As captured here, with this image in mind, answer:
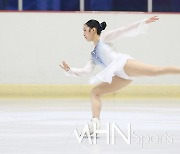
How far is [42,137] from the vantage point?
5922mm

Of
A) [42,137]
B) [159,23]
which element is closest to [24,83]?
[159,23]

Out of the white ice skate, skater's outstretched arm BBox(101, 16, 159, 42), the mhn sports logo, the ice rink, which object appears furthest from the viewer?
skater's outstretched arm BBox(101, 16, 159, 42)

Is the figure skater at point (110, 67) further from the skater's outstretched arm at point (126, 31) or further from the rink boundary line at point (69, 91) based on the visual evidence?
the rink boundary line at point (69, 91)

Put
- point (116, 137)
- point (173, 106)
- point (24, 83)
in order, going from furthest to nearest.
→ 1. point (24, 83)
2. point (173, 106)
3. point (116, 137)

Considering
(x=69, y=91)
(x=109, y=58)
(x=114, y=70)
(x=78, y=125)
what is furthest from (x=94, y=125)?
(x=69, y=91)

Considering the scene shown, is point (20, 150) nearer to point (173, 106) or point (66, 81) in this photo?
point (173, 106)

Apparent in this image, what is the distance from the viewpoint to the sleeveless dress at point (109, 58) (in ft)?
19.5

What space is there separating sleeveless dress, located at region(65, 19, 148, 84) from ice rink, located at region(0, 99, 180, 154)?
585 mm

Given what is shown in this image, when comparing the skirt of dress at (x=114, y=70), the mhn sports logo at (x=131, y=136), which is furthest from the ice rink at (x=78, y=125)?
the skirt of dress at (x=114, y=70)

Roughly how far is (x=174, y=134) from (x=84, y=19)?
6155mm

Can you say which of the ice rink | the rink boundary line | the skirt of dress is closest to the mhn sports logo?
the ice rink

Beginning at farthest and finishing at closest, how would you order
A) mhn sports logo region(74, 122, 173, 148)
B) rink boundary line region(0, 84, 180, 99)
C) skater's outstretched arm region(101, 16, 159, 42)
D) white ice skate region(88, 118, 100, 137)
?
rink boundary line region(0, 84, 180, 99) < skater's outstretched arm region(101, 16, 159, 42) < white ice skate region(88, 118, 100, 137) < mhn sports logo region(74, 122, 173, 148)

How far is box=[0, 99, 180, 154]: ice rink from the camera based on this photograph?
5.13 metres

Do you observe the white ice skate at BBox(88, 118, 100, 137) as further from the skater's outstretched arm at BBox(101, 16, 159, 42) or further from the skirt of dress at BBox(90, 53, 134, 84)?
the skater's outstretched arm at BBox(101, 16, 159, 42)
